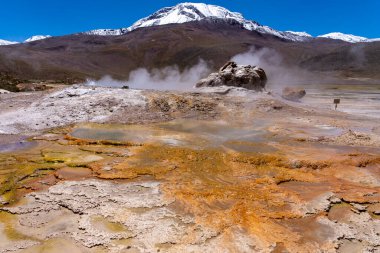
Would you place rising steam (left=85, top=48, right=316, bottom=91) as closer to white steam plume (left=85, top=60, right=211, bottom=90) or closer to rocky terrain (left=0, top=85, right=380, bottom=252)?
white steam plume (left=85, top=60, right=211, bottom=90)

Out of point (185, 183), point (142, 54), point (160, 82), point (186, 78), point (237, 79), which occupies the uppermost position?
point (142, 54)

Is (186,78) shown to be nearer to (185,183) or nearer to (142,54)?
(185,183)

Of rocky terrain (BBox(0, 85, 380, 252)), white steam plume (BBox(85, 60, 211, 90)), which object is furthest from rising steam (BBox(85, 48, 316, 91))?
rocky terrain (BBox(0, 85, 380, 252))

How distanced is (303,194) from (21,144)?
9.71m

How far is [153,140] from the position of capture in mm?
13812

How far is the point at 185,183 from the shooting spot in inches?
368

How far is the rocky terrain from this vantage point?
6.88m

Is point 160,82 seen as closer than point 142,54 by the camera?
Yes

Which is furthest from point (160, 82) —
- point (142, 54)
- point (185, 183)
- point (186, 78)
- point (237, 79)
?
point (142, 54)

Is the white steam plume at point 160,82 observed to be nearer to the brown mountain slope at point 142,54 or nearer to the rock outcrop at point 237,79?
the rock outcrop at point 237,79

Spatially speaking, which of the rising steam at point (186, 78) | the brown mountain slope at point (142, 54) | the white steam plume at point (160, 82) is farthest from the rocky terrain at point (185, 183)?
the brown mountain slope at point (142, 54)

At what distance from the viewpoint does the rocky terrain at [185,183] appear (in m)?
6.88

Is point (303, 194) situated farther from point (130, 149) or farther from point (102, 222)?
point (130, 149)

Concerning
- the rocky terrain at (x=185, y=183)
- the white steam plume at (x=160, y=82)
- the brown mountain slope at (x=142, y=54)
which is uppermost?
the brown mountain slope at (x=142, y=54)
